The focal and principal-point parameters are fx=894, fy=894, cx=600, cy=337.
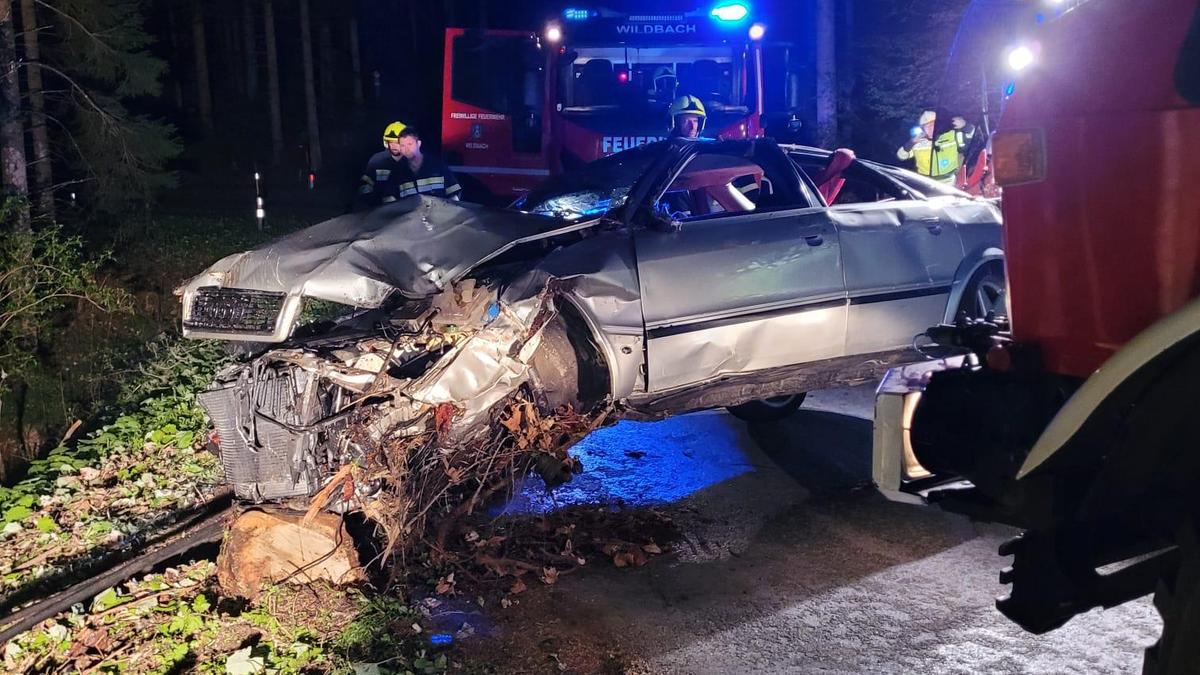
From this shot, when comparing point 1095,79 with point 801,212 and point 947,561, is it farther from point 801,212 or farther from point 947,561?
point 801,212

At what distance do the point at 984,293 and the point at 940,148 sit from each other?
4.84 meters

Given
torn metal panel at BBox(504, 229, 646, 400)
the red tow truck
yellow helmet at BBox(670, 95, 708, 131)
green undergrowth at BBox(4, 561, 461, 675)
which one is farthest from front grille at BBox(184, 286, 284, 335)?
yellow helmet at BBox(670, 95, 708, 131)

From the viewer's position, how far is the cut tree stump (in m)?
3.87

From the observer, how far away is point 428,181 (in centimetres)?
723

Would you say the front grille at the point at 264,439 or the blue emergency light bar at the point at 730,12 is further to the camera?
the blue emergency light bar at the point at 730,12

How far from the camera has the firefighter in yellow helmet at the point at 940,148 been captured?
972 centimetres

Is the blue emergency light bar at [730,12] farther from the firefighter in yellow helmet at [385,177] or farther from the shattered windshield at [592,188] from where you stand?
the shattered windshield at [592,188]

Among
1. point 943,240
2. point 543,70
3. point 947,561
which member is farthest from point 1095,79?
point 543,70

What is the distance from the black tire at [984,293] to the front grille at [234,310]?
404cm

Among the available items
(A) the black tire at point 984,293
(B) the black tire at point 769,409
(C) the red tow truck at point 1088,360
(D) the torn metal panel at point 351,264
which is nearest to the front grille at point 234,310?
(D) the torn metal panel at point 351,264

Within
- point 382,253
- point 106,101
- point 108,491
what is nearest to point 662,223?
point 382,253

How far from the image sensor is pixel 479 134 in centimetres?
1217

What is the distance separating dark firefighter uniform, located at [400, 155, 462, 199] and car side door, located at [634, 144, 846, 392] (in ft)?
8.62

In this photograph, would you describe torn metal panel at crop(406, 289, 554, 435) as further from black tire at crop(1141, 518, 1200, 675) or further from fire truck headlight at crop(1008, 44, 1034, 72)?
black tire at crop(1141, 518, 1200, 675)
